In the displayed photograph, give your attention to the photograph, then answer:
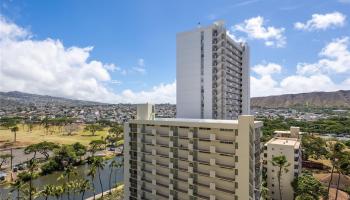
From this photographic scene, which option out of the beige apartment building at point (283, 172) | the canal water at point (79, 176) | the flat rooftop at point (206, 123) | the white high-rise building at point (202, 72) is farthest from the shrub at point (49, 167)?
the beige apartment building at point (283, 172)

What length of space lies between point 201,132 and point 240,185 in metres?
9.50

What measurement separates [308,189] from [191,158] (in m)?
30.2

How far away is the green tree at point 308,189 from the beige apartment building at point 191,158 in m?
20.2

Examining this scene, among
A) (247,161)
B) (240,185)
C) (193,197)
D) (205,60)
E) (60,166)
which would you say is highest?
(205,60)

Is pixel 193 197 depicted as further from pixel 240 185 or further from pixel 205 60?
pixel 205 60

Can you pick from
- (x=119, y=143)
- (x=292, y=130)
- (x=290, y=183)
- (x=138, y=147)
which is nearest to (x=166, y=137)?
(x=138, y=147)

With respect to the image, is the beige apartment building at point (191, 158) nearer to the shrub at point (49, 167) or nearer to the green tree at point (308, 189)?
the green tree at point (308, 189)

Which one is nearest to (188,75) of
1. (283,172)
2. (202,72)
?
(202,72)

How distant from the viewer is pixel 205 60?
237 ft

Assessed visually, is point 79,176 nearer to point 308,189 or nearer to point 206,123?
point 206,123

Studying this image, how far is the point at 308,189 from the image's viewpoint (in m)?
53.3

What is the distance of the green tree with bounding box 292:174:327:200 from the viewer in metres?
52.3

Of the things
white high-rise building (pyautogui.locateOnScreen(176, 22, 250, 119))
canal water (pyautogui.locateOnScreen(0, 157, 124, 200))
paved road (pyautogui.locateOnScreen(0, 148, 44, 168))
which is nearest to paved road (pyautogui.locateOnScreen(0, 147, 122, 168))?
paved road (pyautogui.locateOnScreen(0, 148, 44, 168))

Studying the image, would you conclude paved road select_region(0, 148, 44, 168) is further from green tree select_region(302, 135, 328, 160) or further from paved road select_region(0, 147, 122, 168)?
green tree select_region(302, 135, 328, 160)
